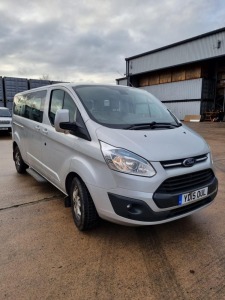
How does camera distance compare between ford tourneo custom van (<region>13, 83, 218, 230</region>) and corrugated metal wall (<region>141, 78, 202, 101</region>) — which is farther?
corrugated metal wall (<region>141, 78, 202, 101</region>)

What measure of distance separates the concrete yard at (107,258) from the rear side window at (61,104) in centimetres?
140

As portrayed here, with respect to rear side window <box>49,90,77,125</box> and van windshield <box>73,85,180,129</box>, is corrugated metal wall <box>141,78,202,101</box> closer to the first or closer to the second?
van windshield <box>73,85,180,129</box>

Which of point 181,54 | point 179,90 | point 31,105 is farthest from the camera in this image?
point 179,90

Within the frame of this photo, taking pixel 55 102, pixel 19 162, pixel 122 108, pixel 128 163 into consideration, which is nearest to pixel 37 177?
pixel 55 102

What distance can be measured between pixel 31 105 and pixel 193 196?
3.38m

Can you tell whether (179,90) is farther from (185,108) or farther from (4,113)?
(4,113)

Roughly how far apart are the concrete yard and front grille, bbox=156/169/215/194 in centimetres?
68

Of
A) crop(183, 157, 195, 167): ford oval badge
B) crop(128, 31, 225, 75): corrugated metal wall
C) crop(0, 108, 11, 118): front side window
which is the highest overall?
crop(128, 31, 225, 75): corrugated metal wall

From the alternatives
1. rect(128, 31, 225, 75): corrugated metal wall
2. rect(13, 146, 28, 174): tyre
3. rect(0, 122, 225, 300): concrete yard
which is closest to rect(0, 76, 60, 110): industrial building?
rect(128, 31, 225, 75): corrugated metal wall

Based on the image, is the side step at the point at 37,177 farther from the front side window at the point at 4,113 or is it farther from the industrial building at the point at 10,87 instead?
the industrial building at the point at 10,87

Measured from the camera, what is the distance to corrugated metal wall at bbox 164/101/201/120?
22.8m

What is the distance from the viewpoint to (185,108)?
23938 mm

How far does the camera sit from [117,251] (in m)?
2.65

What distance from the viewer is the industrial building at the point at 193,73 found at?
20.6m
